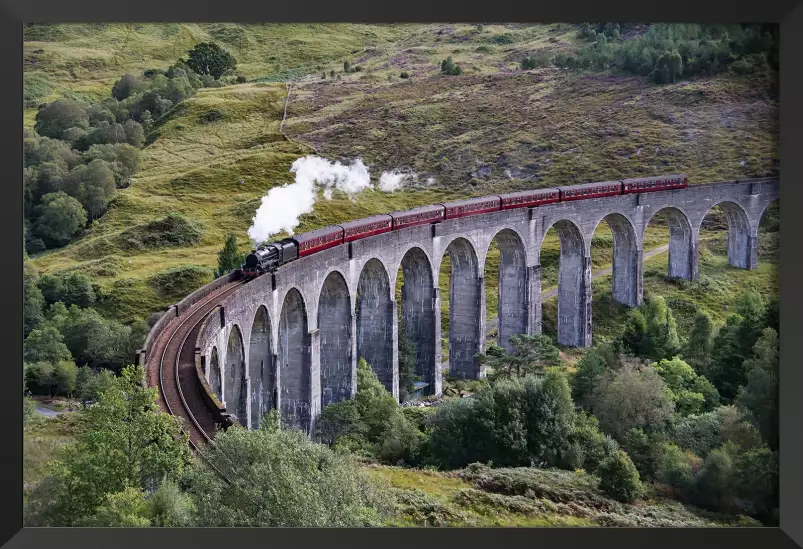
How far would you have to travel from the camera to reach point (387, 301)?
140 ft

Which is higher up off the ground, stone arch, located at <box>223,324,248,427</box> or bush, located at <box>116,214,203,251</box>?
bush, located at <box>116,214,203,251</box>

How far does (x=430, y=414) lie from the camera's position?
35938mm

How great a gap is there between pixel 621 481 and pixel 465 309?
813 inches

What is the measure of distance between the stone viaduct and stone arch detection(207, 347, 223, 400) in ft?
0.20

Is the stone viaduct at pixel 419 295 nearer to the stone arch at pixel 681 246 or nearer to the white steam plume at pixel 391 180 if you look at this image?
the stone arch at pixel 681 246

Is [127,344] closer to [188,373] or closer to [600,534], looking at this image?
[188,373]

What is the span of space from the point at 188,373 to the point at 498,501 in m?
9.38

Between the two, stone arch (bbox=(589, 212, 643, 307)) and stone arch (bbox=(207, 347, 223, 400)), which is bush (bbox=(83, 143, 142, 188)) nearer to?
stone arch (bbox=(589, 212, 643, 307))

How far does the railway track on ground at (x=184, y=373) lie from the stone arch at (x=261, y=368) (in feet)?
5.72

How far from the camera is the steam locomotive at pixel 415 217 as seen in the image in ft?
116

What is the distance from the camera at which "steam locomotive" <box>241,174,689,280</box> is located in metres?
35.3

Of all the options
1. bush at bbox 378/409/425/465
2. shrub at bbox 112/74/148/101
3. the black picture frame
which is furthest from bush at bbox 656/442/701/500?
shrub at bbox 112/74/148/101
